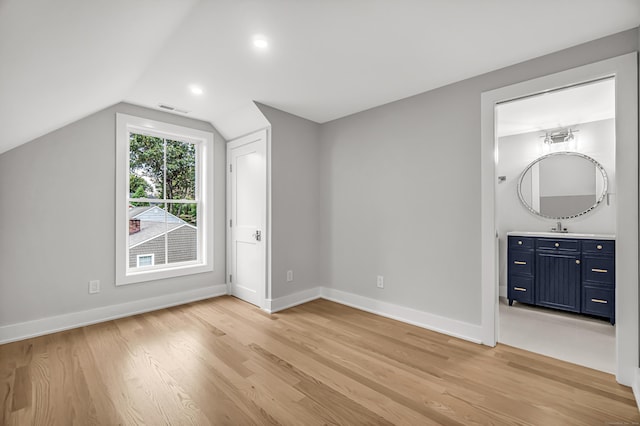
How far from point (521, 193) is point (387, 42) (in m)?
3.27

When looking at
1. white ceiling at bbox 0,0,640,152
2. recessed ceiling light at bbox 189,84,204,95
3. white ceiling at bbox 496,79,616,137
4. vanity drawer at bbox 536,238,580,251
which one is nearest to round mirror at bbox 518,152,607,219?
white ceiling at bbox 496,79,616,137

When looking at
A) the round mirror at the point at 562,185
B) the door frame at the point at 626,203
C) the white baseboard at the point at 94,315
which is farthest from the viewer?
the round mirror at the point at 562,185

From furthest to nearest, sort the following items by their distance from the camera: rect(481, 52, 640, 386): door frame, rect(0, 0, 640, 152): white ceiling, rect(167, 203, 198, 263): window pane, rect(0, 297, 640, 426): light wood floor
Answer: rect(167, 203, 198, 263): window pane → rect(481, 52, 640, 386): door frame → rect(0, 297, 640, 426): light wood floor → rect(0, 0, 640, 152): white ceiling

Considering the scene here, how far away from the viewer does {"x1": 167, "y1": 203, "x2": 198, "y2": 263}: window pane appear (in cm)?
364

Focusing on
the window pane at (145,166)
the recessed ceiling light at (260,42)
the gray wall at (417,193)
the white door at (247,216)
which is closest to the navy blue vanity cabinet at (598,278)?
the gray wall at (417,193)

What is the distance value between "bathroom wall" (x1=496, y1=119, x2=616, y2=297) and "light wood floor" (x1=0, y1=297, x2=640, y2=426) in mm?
2237

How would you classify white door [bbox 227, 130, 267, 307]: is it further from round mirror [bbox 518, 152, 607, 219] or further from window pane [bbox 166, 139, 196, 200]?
round mirror [bbox 518, 152, 607, 219]

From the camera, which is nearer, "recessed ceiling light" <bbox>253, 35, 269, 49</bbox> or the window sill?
"recessed ceiling light" <bbox>253, 35, 269, 49</bbox>

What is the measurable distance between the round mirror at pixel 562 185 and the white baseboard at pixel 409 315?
93.3 inches

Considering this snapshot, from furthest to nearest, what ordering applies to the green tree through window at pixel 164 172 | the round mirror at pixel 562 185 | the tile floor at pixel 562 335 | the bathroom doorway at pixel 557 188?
the round mirror at pixel 562 185
the green tree through window at pixel 164 172
the bathroom doorway at pixel 557 188
the tile floor at pixel 562 335

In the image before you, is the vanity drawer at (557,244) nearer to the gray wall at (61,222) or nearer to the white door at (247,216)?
the white door at (247,216)

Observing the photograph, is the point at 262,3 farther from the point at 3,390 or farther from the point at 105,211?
the point at 3,390

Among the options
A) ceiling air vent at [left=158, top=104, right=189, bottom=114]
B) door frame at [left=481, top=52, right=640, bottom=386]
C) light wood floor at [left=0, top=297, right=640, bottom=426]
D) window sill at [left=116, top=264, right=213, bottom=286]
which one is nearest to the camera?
light wood floor at [left=0, top=297, right=640, bottom=426]

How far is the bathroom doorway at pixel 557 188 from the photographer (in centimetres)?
267
